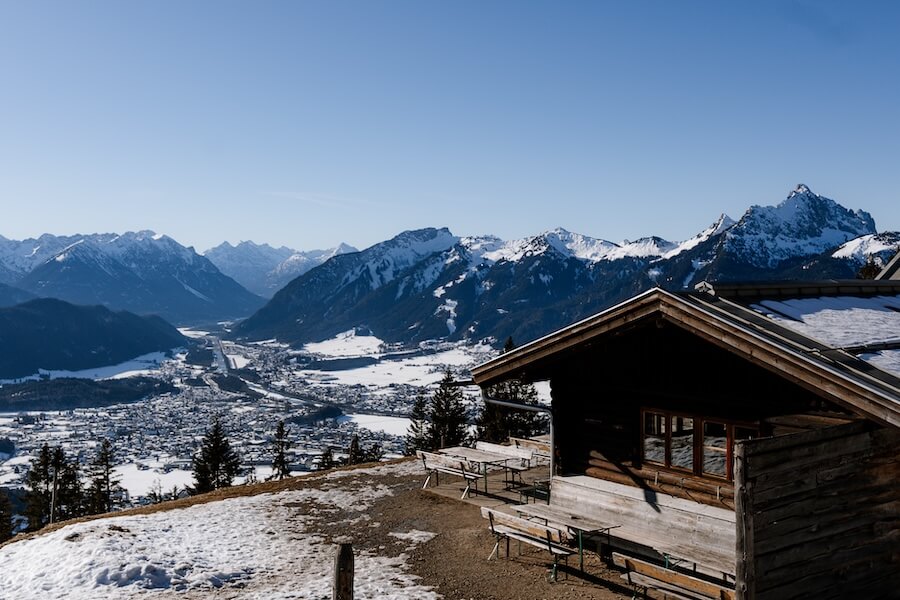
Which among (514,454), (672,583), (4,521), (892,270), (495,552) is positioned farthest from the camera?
(4,521)

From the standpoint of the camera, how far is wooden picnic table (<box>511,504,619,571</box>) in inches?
615

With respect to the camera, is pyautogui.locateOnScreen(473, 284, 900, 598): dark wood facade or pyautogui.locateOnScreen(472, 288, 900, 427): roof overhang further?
pyautogui.locateOnScreen(472, 288, 900, 427): roof overhang

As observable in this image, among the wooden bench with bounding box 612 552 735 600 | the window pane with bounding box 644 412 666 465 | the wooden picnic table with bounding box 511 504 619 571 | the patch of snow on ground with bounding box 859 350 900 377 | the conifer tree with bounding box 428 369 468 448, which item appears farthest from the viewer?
the conifer tree with bounding box 428 369 468 448

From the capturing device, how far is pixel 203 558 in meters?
17.7

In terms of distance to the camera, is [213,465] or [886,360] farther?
[213,465]

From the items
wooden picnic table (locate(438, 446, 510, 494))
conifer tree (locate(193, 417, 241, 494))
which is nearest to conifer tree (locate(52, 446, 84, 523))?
conifer tree (locate(193, 417, 241, 494))

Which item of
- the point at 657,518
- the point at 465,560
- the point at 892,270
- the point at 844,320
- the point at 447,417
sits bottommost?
the point at 447,417

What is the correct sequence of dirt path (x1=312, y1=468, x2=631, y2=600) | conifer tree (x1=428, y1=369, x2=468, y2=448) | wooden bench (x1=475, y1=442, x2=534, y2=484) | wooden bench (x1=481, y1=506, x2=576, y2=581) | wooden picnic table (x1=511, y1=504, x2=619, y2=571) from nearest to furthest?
dirt path (x1=312, y1=468, x2=631, y2=600)
wooden bench (x1=481, y1=506, x2=576, y2=581)
wooden picnic table (x1=511, y1=504, x2=619, y2=571)
wooden bench (x1=475, y1=442, x2=534, y2=484)
conifer tree (x1=428, y1=369, x2=468, y2=448)

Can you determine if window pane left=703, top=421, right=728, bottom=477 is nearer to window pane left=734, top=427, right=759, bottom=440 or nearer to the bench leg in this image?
window pane left=734, top=427, right=759, bottom=440

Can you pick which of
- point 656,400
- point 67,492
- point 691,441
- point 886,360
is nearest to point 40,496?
point 67,492

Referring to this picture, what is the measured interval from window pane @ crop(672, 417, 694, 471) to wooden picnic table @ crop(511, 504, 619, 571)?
Result: 2.00 meters

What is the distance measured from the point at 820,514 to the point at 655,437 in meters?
4.36

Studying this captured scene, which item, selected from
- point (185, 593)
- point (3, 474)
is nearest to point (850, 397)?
point (185, 593)

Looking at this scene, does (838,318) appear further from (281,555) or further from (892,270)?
(892,270)
